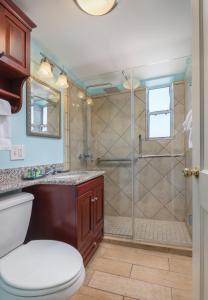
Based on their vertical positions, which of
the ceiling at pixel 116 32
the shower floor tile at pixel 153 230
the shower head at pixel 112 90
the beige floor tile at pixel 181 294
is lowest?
the beige floor tile at pixel 181 294

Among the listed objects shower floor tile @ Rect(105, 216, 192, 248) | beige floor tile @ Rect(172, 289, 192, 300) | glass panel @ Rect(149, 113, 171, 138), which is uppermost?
glass panel @ Rect(149, 113, 171, 138)

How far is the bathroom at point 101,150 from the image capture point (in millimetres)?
971

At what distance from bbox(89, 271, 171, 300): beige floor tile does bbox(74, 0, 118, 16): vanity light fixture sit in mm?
2150

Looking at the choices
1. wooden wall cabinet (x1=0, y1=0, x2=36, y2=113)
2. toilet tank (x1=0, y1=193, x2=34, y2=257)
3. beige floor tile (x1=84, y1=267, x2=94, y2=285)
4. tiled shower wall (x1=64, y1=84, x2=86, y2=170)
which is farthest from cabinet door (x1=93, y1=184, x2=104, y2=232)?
wooden wall cabinet (x1=0, y1=0, x2=36, y2=113)

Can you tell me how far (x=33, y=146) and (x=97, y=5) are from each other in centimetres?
131

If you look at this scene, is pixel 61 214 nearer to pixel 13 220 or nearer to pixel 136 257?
pixel 13 220

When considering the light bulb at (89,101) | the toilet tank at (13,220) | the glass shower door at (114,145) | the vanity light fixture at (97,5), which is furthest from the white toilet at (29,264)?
the light bulb at (89,101)

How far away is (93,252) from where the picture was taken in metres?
1.79

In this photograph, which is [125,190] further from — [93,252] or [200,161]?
[200,161]

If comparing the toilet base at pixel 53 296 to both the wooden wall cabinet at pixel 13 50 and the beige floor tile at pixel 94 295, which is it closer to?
the beige floor tile at pixel 94 295

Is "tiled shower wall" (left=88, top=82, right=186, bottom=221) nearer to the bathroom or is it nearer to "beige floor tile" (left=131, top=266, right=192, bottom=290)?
the bathroom

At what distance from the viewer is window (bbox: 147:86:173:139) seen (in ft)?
8.88

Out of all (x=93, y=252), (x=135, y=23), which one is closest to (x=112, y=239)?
(x=93, y=252)

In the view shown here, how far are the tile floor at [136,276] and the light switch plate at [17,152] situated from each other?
119cm
